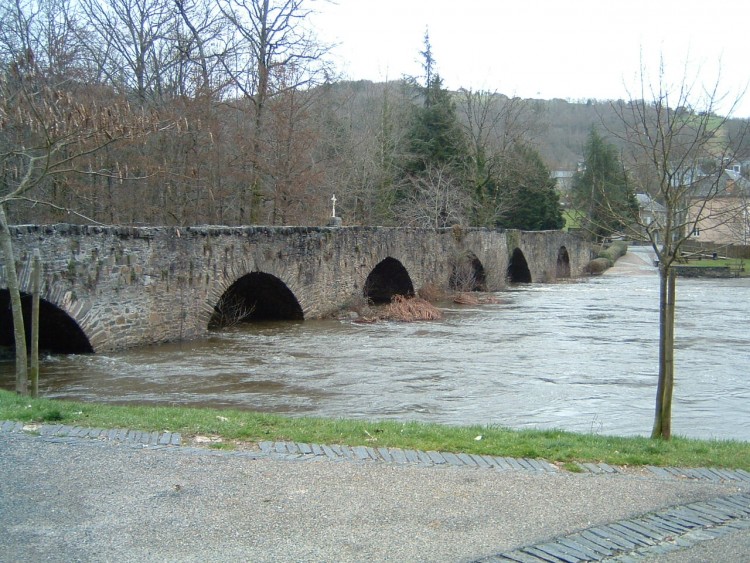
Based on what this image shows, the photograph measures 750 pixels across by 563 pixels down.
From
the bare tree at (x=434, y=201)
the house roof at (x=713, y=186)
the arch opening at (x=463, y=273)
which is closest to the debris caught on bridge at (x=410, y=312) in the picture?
the arch opening at (x=463, y=273)

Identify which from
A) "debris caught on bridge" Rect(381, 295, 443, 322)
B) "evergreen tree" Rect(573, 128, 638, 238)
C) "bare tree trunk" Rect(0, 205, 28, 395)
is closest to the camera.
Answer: "evergreen tree" Rect(573, 128, 638, 238)

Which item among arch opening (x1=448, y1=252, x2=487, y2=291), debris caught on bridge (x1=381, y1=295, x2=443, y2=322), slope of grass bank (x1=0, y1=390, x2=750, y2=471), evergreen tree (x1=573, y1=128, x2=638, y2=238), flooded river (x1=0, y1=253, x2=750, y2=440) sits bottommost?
flooded river (x1=0, y1=253, x2=750, y2=440)

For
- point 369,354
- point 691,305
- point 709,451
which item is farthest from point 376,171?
point 709,451

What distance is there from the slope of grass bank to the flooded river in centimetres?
265

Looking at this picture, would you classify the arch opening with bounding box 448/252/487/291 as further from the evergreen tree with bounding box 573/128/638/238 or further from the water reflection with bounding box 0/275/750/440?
the water reflection with bounding box 0/275/750/440

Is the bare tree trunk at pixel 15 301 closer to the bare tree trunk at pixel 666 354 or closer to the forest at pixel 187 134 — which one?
the forest at pixel 187 134

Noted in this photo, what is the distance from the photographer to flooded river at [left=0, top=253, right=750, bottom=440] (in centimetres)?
1124

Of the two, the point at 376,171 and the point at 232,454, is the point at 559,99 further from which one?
the point at 232,454

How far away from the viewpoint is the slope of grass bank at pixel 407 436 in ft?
21.9

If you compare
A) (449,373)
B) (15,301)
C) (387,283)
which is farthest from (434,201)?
(15,301)

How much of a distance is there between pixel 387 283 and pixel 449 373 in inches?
547

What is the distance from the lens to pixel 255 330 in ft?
65.1

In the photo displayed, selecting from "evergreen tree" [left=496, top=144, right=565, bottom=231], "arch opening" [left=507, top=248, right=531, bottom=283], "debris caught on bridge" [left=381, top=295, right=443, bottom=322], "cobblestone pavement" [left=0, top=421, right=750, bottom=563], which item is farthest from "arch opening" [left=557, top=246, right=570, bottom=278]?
"cobblestone pavement" [left=0, top=421, right=750, bottom=563]

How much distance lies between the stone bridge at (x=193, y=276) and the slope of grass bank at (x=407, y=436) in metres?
6.05
